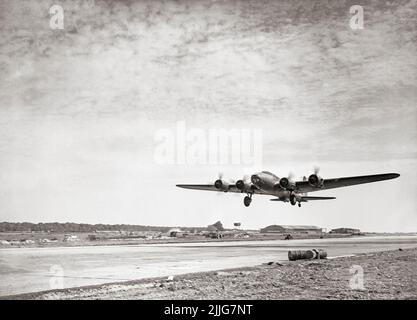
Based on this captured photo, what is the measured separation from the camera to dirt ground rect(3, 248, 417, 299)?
12.2 m

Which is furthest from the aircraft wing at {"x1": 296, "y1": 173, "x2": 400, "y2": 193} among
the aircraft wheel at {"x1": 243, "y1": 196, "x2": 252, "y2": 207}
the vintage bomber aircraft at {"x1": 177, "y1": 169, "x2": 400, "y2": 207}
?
the aircraft wheel at {"x1": 243, "y1": 196, "x2": 252, "y2": 207}

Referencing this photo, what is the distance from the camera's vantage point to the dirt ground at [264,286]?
12.2 metres

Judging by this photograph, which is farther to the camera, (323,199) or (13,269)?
(323,199)

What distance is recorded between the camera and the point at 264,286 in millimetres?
13773

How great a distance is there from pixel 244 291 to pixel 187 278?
3022 millimetres

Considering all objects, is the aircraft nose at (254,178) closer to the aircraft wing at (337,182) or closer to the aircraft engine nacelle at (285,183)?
the aircraft engine nacelle at (285,183)

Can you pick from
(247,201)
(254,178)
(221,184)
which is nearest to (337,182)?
(254,178)

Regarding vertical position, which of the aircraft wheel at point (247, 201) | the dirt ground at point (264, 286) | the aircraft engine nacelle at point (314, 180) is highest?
the aircraft engine nacelle at point (314, 180)

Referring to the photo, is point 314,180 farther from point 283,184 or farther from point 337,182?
point 337,182

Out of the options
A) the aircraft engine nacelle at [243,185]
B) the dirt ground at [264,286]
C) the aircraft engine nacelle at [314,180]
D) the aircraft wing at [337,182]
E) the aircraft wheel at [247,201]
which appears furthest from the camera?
the aircraft engine nacelle at [243,185]

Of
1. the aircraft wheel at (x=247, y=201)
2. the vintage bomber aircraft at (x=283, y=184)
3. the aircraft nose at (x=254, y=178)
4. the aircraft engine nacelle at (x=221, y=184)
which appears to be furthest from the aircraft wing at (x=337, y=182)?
the aircraft engine nacelle at (x=221, y=184)
